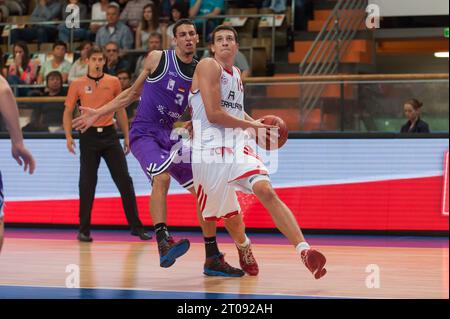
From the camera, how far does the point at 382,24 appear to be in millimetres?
15500

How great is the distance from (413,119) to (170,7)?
4.88 metres

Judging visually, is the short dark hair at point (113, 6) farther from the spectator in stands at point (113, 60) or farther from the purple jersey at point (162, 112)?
the purple jersey at point (162, 112)

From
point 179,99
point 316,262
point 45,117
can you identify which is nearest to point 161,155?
point 179,99

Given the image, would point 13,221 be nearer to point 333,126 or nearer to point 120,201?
point 120,201

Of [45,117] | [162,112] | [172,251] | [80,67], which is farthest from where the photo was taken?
[80,67]

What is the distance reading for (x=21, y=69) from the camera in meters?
13.2

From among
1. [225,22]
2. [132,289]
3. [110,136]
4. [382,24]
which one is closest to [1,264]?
[132,289]

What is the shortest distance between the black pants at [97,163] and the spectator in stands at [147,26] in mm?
3169

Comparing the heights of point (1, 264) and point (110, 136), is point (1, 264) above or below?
below

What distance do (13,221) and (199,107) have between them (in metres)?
5.34

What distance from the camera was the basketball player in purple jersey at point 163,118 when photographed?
25.3 feet

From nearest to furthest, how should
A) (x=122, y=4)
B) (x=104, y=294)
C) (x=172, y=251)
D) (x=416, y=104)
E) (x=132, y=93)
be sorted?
(x=104, y=294) → (x=172, y=251) → (x=132, y=93) → (x=416, y=104) → (x=122, y=4)

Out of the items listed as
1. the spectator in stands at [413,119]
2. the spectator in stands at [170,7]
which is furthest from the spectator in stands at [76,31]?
the spectator in stands at [413,119]

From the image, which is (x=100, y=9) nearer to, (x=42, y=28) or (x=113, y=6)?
(x=113, y=6)
